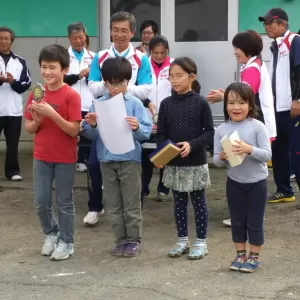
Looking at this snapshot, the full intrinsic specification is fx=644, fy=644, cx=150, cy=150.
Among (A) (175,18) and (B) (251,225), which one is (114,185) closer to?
(B) (251,225)

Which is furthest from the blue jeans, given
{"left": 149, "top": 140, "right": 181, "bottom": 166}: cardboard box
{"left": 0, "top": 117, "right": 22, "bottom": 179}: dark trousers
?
{"left": 0, "top": 117, "right": 22, "bottom": 179}: dark trousers

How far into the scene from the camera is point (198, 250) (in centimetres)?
493

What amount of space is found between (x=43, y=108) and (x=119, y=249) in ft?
4.20

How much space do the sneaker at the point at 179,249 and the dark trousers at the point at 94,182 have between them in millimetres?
1147

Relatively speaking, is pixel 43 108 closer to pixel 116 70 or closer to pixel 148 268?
pixel 116 70

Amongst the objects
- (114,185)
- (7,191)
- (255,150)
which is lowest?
(7,191)

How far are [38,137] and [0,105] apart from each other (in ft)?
10.7

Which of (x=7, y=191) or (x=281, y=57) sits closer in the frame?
(x=281, y=57)

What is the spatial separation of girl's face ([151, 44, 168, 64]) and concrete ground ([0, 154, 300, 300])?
157 cm

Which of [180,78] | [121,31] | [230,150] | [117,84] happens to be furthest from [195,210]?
[121,31]

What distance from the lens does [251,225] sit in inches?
181

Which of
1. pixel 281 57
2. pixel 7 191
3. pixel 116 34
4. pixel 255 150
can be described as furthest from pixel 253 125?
pixel 7 191

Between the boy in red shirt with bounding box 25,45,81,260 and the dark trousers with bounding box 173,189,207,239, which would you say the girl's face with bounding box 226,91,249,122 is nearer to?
the dark trousers with bounding box 173,189,207,239

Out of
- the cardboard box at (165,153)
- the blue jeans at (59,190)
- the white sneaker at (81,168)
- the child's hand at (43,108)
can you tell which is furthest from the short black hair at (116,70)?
the white sneaker at (81,168)
